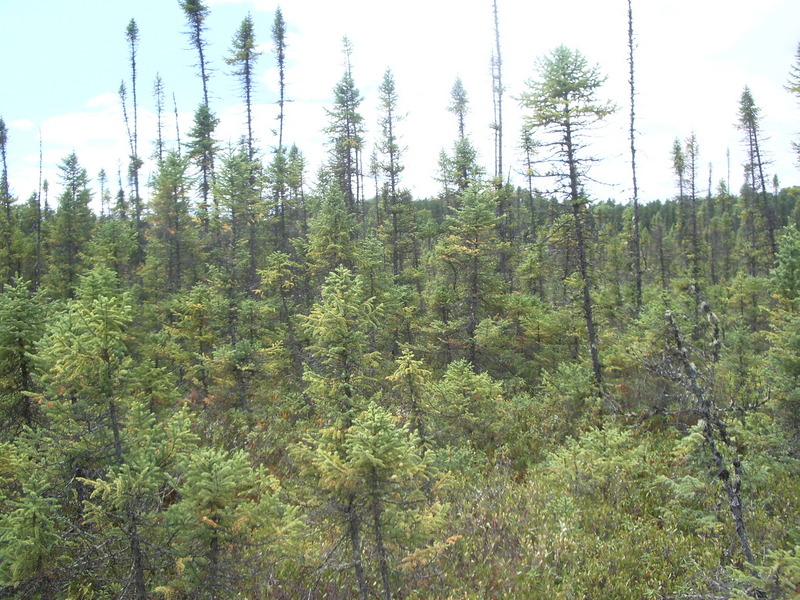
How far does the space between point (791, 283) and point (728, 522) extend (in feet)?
26.8

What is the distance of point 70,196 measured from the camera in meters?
34.5

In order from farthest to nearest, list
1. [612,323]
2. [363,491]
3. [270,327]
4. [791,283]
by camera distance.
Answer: [612,323] < [270,327] < [791,283] < [363,491]

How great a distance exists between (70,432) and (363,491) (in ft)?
19.9

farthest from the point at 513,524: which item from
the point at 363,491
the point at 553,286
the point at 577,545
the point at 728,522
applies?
the point at 553,286

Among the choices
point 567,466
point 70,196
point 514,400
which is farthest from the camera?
point 70,196

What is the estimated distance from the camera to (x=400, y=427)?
12398mm

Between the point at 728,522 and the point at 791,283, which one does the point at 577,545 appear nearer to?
the point at 728,522

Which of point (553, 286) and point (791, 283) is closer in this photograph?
point (791, 283)

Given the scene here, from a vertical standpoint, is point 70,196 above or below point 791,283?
above

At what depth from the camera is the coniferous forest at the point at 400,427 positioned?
7.35 meters

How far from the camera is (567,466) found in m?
11.9

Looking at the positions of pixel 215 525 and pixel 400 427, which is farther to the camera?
pixel 400 427

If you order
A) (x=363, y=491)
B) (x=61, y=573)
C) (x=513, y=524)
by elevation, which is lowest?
(x=513, y=524)

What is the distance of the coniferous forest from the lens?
7.35m
